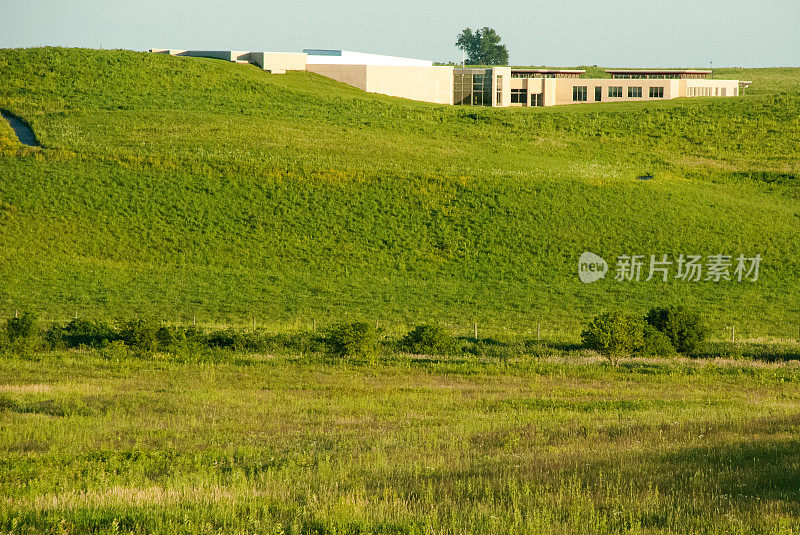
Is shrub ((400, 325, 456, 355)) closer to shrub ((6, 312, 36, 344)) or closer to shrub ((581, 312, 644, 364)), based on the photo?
shrub ((581, 312, 644, 364))

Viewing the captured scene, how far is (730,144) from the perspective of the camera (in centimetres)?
9525

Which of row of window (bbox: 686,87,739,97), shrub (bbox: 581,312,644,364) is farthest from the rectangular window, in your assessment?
shrub (bbox: 581,312,644,364)

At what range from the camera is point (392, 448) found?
16766 mm

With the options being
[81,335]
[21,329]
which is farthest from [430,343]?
[21,329]

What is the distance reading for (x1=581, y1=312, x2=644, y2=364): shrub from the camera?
31.9 meters

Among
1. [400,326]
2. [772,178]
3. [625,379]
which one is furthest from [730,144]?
[625,379]

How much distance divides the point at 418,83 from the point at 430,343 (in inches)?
3673

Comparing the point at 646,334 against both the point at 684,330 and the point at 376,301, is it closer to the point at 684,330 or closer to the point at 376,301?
the point at 684,330

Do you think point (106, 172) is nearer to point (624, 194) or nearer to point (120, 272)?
point (120, 272)

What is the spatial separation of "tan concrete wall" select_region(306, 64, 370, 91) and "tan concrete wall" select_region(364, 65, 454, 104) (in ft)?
8.05

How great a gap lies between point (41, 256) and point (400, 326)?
27436mm

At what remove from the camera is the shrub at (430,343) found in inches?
1344

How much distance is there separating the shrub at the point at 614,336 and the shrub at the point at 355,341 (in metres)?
8.72

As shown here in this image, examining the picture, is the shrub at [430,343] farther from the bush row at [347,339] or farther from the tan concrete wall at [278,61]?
the tan concrete wall at [278,61]
